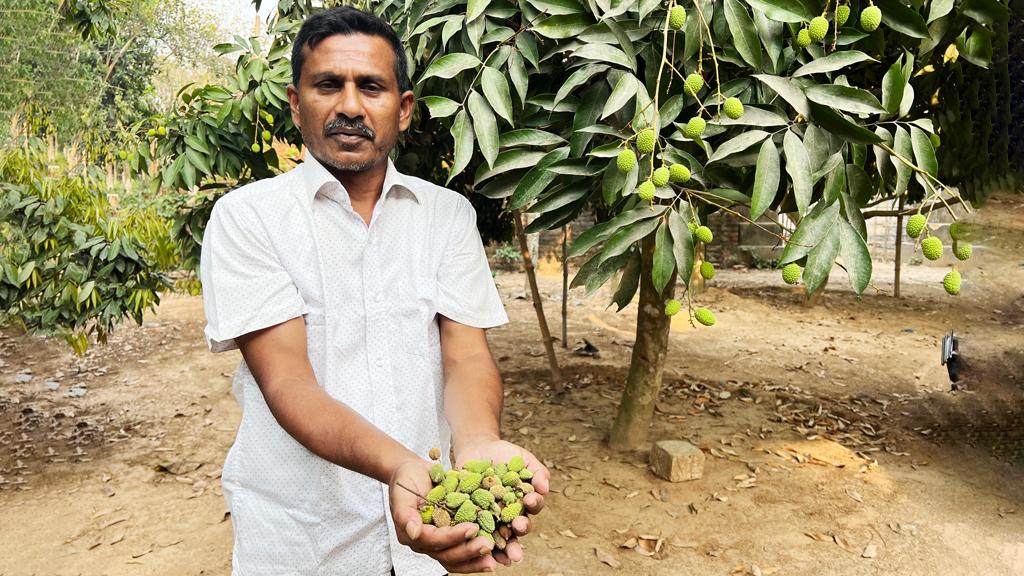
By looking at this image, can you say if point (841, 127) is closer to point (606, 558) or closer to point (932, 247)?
point (932, 247)

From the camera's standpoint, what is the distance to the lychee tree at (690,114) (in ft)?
4.06

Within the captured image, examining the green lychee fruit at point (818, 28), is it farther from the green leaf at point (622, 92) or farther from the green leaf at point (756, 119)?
the green leaf at point (622, 92)

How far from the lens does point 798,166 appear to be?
1.23 m

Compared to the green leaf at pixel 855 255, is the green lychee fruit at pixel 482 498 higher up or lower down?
lower down

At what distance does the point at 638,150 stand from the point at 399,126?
44 centimetres

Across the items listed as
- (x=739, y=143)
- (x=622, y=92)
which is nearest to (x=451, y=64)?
(x=622, y=92)

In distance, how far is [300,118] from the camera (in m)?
1.30

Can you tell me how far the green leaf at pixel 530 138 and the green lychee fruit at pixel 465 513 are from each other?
2.50 ft

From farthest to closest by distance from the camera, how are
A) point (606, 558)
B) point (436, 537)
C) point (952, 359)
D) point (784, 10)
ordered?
point (952, 359), point (606, 558), point (784, 10), point (436, 537)

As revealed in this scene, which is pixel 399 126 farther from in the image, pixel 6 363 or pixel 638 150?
pixel 6 363

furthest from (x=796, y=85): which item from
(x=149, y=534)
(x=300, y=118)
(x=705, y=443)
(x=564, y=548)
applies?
(x=149, y=534)

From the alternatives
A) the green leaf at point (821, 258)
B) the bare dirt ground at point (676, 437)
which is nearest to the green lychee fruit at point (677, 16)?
the green leaf at point (821, 258)

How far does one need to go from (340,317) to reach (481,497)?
0.47 meters

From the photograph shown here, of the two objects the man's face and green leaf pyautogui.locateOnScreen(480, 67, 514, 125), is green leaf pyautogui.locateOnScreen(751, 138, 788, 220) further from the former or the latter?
the man's face
